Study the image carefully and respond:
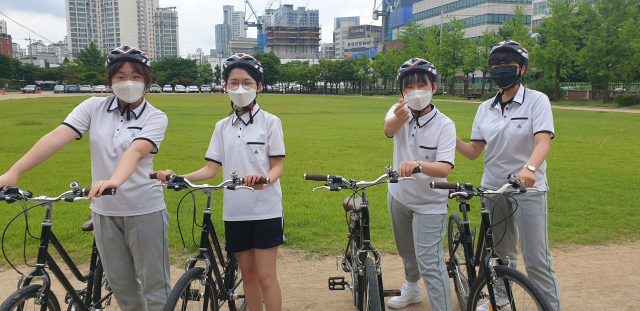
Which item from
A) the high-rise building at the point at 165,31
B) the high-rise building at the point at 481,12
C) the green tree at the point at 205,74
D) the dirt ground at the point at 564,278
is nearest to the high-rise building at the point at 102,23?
the high-rise building at the point at 165,31

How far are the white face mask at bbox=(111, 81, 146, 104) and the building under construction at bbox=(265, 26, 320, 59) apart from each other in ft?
552

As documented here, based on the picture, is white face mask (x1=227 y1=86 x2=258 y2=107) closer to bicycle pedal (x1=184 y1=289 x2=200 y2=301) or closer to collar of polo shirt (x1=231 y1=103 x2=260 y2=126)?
collar of polo shirt (x1=231 y1=103 x2=260 y2=126)

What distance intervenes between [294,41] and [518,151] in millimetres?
172603

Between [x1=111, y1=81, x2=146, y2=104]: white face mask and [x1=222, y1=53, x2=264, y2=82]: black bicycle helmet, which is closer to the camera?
[x1=111, y1=81, x2=146, y2=104]: white face mask

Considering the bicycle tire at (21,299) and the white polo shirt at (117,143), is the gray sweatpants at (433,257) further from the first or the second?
the bicycle tire at (21,299)

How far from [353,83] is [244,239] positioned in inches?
3423

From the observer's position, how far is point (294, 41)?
17138 cm

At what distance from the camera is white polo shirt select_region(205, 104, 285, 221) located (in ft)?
11.0

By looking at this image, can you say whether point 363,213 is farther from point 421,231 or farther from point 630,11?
point 630,11

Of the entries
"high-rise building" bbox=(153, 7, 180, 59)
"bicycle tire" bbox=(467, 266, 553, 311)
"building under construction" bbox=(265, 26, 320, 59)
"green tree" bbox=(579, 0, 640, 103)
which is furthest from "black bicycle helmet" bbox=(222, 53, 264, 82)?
"high-rise building" bbox=(153, 7, 180, 59)

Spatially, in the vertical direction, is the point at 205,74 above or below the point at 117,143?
above

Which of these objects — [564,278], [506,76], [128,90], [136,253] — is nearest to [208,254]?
[136,253]

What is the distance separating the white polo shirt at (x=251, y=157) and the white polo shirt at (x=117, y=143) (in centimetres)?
47

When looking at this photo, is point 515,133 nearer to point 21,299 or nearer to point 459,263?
point 459,263
